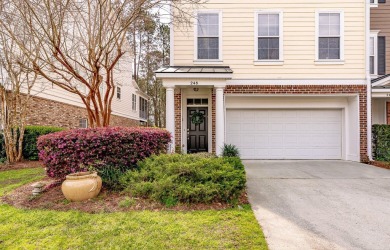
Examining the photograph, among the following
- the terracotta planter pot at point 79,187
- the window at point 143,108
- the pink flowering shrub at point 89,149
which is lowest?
the terracotta planter pot at point 79,187

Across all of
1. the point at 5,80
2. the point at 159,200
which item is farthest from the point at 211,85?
the point at 5,80

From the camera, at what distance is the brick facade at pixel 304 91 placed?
28.6 ft

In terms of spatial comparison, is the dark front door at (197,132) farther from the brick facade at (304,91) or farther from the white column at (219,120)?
the white column at (219,120)

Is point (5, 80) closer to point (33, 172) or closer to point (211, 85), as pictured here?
point (33, 172)

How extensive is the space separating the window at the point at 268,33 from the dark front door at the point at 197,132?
323cm

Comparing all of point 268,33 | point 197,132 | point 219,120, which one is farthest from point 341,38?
point 197,132

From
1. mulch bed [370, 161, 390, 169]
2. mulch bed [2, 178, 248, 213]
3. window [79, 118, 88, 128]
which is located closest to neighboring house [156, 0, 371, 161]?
mulch bed [370, 161, 390, 169]

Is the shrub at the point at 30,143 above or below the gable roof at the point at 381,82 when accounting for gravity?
below

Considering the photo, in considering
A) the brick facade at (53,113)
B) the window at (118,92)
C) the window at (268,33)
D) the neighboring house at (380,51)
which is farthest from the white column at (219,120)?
the window at (118,92)

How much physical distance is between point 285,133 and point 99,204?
776cm

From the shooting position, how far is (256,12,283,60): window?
9.02 m

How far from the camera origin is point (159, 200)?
4281 millimetres

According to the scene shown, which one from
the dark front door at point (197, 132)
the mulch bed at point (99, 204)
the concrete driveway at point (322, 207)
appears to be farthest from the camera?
the dark front door at point (197, 132)

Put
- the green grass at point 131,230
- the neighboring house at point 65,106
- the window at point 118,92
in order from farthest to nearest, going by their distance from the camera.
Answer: the window at point 118,92, the neighboring house at point 65,106, the green grass at point 131,230
